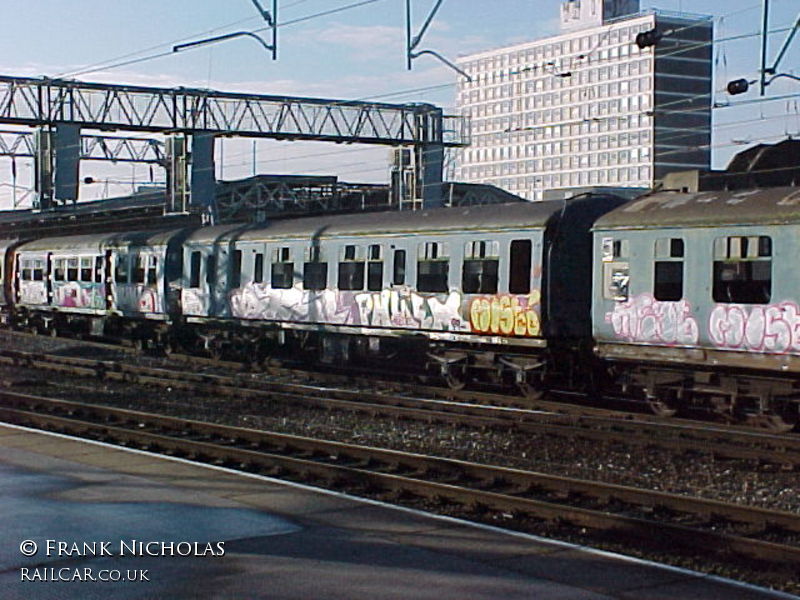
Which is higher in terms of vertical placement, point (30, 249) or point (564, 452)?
point (30, 249)

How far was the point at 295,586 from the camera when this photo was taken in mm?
7973

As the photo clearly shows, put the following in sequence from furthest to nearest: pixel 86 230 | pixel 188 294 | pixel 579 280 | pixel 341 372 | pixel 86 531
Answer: pixel 86 230 → pixel 188 294 → pixel 341 372 → pixel 579 280 → pixel 86 531

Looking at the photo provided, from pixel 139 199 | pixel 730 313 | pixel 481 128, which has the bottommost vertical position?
pixel 730 313

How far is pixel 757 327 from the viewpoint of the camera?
16.3m

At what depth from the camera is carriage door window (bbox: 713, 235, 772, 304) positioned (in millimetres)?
16203

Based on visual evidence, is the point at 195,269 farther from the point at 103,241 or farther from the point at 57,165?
the point at 57,165

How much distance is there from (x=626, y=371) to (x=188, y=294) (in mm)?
14656

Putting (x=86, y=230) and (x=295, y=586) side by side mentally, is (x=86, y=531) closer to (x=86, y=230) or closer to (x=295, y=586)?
(x=295, y=586)

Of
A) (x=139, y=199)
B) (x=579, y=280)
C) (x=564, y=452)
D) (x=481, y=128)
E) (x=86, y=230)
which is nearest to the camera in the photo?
(x=564, y=452)

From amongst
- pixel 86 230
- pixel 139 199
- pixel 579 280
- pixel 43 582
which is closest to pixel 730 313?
pixel 579 280

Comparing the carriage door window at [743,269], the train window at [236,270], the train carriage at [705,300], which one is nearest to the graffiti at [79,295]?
the train window at [236,270]

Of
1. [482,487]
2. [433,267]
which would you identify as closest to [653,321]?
[433,267]

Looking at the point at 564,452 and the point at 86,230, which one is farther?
the point at 86,230

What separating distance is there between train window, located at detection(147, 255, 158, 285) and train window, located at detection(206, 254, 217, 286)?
109 inches
